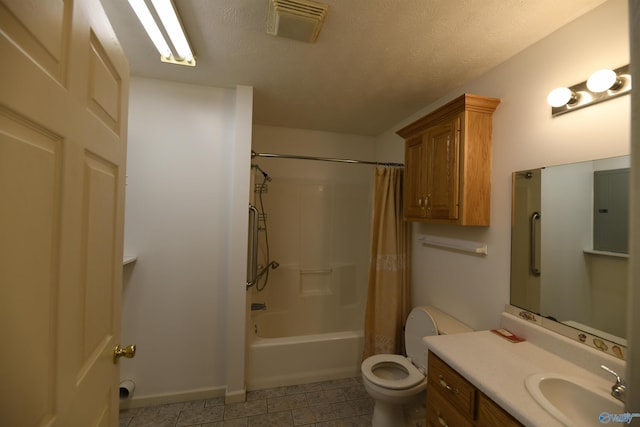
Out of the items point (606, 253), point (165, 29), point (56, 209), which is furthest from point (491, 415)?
point (165, 29)

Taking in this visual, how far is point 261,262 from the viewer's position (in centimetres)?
288

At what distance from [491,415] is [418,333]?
98cm

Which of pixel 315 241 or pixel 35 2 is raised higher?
pixel 35 2

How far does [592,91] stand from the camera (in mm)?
Result: 1142

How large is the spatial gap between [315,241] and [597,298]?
233 centimetres

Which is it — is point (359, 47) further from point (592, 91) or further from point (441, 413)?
point (441, 413)

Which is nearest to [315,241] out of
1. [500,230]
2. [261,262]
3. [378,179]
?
[261,262]

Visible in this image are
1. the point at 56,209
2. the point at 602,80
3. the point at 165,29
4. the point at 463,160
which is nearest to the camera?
the point at 56,209

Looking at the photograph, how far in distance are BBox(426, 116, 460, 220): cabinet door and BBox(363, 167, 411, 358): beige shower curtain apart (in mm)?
502

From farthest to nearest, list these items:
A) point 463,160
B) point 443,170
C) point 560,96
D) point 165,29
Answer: point 443,170
point 463,160
point 165,29
point 560,96

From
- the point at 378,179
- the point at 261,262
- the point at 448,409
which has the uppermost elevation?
the point at 378,179

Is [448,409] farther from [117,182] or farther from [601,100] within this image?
[117,182]

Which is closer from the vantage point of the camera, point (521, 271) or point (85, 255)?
point (85, 255)

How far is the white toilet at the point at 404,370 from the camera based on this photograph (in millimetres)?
1625
